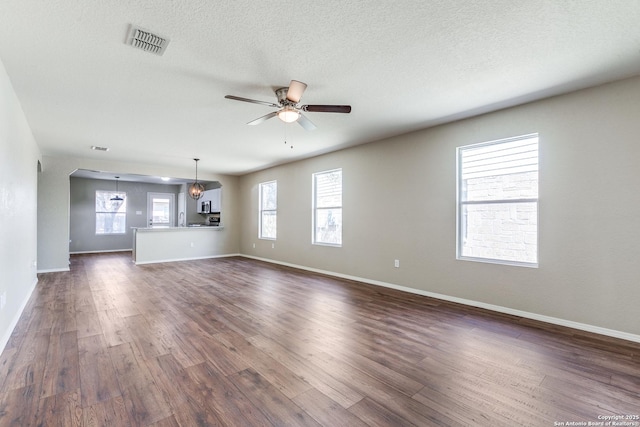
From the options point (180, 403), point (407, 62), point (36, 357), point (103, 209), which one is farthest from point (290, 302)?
point (103, 209)

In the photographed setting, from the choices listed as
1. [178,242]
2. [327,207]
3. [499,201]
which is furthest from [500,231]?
[178,242]

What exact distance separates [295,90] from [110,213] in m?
10.1

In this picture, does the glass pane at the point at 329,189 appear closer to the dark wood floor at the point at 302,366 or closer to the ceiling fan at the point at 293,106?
the dark wood floor at the point at 302,366

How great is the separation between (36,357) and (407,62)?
4016mm

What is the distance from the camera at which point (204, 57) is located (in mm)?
2500

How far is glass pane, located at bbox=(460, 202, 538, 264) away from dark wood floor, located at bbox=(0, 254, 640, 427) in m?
0.76

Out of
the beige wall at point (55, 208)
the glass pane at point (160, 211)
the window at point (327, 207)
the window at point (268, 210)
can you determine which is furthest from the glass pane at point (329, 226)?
the glass pane at point (160, 211)

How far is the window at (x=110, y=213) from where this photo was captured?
9812mm

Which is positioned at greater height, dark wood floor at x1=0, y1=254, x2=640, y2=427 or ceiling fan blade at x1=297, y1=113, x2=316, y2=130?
ceiling fan blade at x1=297, y1=113, x2=316, y2=130

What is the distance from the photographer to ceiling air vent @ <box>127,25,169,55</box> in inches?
84.7

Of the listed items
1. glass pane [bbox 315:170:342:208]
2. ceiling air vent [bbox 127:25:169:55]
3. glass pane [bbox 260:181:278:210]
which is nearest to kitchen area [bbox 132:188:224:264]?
glass pane [bbox 260:181:278:210]

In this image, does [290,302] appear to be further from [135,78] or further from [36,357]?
[135,78]

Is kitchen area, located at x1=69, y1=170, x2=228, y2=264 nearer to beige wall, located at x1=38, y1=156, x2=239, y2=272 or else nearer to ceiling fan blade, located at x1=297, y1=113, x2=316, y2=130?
beige wall, located at x1=38, y1=156, x2=239, y2=272

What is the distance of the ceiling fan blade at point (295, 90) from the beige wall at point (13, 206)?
249cm
